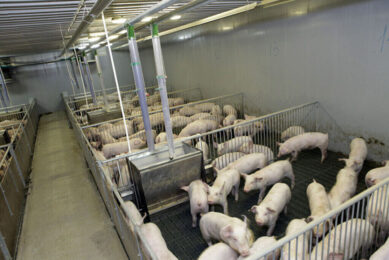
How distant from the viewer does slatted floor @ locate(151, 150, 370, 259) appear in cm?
349

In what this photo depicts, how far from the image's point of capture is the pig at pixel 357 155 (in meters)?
4.35

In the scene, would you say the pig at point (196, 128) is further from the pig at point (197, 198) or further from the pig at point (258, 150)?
the pig at point (197, 198)

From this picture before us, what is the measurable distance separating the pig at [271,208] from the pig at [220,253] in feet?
2.31

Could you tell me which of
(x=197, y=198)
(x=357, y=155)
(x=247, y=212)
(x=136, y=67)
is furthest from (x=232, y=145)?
(x=136, y=67)

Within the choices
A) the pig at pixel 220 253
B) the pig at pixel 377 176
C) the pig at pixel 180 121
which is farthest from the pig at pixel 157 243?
the pig at pixel 180 121

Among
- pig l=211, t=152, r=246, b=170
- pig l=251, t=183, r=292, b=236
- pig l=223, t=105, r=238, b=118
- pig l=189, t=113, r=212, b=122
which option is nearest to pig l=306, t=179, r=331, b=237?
pig l=251, t=183, r=292, b=236

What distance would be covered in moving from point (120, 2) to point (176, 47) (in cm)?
737

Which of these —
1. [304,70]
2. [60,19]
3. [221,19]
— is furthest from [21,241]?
[221,19]

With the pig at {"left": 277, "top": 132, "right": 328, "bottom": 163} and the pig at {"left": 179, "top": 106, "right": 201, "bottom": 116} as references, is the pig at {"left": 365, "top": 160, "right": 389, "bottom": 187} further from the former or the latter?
the pig at {"left": 179, "top": 106, "right": 201, "bottom": 116}

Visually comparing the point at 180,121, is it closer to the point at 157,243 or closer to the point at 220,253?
the point at 157,243

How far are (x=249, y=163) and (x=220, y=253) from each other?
2239mm

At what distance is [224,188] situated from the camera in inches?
150

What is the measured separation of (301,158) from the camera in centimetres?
548

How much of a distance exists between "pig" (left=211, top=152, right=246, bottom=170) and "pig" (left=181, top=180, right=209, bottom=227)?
A: 0.96 metres
